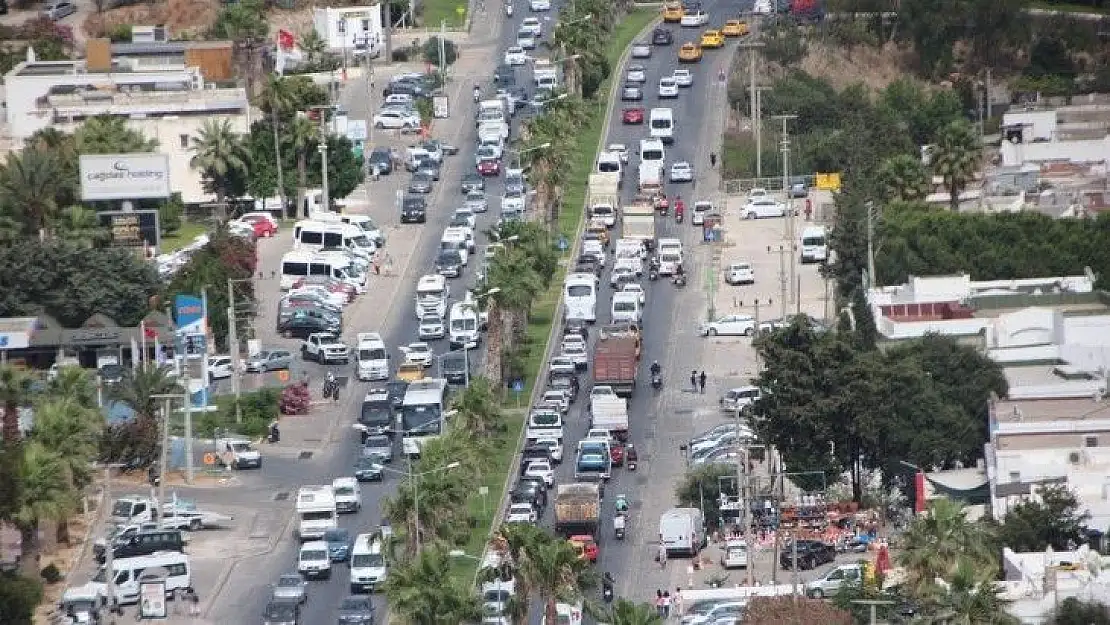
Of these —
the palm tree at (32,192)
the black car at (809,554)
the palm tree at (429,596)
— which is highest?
the palm tree at (32,192)

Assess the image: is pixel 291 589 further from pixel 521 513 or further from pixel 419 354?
pixel 419 354

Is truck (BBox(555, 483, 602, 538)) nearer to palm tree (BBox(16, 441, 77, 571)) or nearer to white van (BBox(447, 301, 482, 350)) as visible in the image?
palm tree (BBox(16, 441, 77, 571))

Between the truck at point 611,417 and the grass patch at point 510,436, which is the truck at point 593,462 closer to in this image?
the grass patch at point 510,436

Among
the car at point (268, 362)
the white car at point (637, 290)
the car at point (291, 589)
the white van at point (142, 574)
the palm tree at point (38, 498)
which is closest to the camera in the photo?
the car at point (291, 589)

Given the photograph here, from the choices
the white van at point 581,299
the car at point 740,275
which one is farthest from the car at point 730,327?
the car at point 740,275

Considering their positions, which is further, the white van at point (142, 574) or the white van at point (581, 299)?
the white van at point (581, 299)

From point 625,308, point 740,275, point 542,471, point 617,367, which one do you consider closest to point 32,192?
point 625,308
